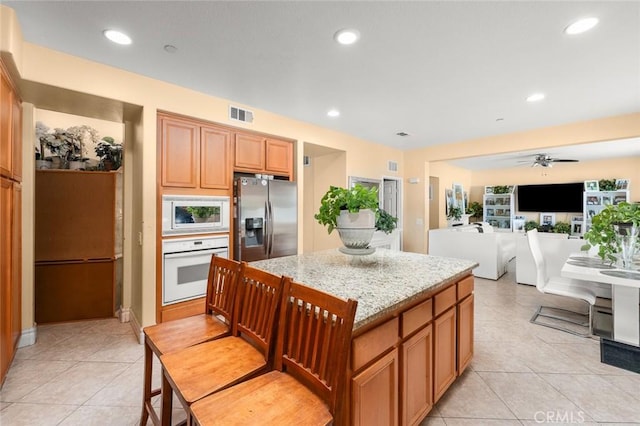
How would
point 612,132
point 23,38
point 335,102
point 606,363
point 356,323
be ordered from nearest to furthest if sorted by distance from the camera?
point 356,323
point 23,38
point 606,363
point 335,102
point 612,132

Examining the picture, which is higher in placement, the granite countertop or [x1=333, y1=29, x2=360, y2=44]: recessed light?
[x1=333, y1=29, x2=360, y2=44]: recessed light

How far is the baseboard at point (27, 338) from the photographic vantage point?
103 inches

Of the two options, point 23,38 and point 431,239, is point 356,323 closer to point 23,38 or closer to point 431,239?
point 23,38

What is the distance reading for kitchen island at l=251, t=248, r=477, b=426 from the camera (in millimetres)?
1178

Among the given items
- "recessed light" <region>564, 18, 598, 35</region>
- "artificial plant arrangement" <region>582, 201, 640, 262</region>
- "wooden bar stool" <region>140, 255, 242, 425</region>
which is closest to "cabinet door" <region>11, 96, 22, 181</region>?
"wooden bar stool" <region>140, 255, 242, 425</region>

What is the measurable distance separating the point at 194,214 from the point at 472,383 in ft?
9.61

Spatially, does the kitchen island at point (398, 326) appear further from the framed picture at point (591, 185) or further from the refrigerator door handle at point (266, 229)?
the framed picture at point (591, 185)

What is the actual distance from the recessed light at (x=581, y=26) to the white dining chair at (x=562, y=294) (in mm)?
2274

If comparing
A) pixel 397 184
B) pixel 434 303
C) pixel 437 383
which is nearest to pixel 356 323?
pixel 434 303

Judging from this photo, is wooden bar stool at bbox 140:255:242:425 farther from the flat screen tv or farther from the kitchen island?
the flat screen tv

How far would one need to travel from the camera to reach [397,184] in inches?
235

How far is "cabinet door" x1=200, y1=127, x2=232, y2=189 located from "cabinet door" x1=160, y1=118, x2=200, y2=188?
76 mm

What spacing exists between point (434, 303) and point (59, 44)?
10.9ft

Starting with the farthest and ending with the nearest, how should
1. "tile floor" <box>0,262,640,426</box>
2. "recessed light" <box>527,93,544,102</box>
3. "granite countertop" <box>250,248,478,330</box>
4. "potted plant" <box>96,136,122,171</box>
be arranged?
"potted plant" <box>96,136,122,171</box>, "recessed light" <box>527,93,544,102</box>, "tile floor" <box>0,262,640,426</box>, "granite countertop" <box>250,248,478,330</box>
